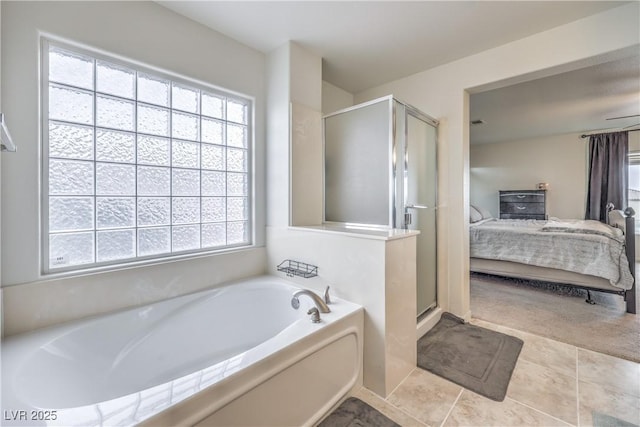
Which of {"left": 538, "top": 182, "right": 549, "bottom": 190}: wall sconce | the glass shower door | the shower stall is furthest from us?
{"left": 538, "top": 182, "right": 549, "bottom": 190}: wall sconce

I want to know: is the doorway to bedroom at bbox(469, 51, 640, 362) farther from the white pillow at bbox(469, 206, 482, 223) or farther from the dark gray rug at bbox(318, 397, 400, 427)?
the dark gray rug at bbox(318, 397, 400, 427)

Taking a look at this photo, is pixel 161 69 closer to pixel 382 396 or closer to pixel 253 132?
Answer: pixel 253 132

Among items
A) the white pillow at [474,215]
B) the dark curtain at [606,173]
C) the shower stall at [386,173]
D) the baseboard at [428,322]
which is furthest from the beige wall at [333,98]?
the dark curtain at [606,173]

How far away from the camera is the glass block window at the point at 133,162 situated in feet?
4.69

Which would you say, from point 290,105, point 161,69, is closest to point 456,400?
point 290,105

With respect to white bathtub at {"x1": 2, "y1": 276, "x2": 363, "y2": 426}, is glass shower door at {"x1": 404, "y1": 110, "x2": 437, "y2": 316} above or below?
above

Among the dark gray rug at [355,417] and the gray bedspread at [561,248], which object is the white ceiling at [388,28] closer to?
the gray bedspread at [561,248]

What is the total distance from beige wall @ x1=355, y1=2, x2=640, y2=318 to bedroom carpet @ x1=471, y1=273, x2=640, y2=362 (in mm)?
522

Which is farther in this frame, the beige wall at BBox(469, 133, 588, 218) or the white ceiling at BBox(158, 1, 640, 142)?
the beige wall at BBox(469, 133, 588, 218)

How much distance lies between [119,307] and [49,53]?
1.42m

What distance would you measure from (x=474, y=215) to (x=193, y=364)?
14.5 ft

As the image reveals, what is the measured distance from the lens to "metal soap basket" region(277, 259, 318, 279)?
6.25ft

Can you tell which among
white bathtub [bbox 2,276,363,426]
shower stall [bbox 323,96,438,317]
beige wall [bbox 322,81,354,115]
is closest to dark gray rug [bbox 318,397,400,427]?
white bathtub [bbox 2,276,363,426]

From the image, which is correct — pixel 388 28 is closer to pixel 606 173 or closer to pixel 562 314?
pixel 562 314
